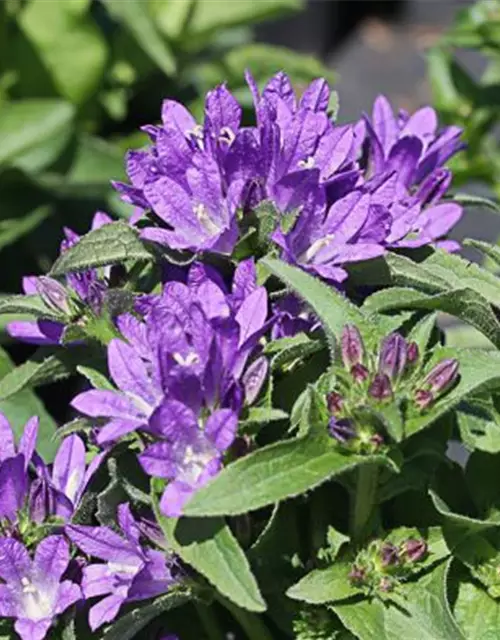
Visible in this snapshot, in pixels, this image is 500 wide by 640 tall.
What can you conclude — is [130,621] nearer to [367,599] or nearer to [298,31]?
[367,599]

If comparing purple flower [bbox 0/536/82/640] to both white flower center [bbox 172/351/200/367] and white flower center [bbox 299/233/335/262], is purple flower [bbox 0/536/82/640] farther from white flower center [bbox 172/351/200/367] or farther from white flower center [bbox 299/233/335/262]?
white flower center [bbox 299/233/335/262]

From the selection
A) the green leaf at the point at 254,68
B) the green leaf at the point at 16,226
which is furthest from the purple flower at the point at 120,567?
the green leaf at the point at 254,68

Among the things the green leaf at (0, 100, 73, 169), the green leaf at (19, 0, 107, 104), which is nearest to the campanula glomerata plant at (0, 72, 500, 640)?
the green leaf at (0, 100, 73, 169)

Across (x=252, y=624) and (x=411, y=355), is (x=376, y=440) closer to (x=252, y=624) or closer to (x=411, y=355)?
(x=411, y=355)

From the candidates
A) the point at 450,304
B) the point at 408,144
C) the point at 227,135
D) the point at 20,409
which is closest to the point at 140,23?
the point at 20,409

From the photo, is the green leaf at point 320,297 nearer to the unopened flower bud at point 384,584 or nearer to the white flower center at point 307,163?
the white flower center at point 307,163

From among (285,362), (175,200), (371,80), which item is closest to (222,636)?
(285,362)

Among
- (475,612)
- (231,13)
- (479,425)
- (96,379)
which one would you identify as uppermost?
(96,379)
